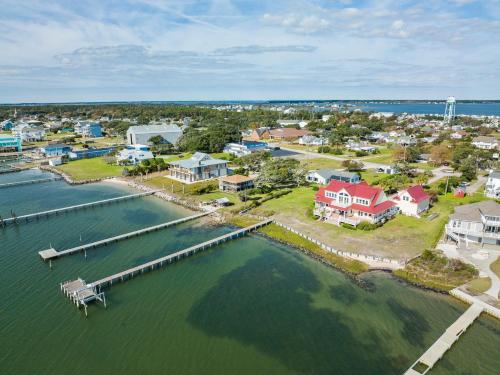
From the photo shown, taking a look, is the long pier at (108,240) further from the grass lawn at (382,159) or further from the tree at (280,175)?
the grass lawn at (382,159)

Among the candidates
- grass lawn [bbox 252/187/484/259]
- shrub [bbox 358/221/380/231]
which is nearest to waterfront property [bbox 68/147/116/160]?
grass lawn [bbox 252/187/484/259]

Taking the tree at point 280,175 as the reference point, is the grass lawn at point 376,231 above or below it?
below

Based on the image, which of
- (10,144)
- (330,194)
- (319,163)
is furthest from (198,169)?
(10,144)

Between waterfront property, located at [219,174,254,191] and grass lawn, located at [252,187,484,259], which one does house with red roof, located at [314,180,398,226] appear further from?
waterfront property, located at [219,174,254,191]

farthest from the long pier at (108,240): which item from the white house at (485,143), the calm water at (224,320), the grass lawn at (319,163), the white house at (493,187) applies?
the white house at (485,143)

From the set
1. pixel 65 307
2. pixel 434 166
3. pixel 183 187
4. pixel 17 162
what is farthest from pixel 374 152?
pixel 17 162
